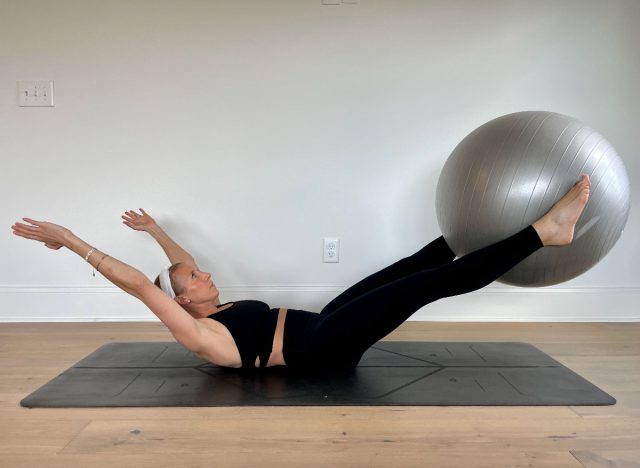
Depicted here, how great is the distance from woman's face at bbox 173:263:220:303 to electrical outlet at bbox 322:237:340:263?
97 cm

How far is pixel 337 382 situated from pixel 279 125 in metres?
1.46

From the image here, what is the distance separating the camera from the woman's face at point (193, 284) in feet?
6.48

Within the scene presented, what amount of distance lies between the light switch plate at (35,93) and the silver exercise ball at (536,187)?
85.8 inches

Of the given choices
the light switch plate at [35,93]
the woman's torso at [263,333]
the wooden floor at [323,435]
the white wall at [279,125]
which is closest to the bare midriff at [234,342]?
the woman's torso at [263,333]

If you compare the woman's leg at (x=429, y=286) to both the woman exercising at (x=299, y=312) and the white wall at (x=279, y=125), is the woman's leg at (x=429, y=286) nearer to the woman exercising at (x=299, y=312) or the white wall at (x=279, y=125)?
the woman exercising at (x=299, y=312)

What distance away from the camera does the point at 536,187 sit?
1676 millimetres

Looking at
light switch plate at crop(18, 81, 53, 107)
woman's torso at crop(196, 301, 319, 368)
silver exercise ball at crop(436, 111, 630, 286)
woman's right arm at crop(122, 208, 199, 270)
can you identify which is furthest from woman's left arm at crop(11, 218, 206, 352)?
light switch plate at crop(18, 81, 53, 107)

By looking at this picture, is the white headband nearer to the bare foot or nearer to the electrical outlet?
the electrical outlet

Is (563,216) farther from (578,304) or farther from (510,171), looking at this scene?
(578,304)

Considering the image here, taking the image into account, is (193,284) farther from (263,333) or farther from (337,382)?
(337,382)

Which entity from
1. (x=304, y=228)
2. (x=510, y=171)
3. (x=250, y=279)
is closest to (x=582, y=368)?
(x=510, y=171)

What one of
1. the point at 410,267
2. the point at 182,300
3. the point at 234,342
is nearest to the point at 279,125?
the point at 410,267

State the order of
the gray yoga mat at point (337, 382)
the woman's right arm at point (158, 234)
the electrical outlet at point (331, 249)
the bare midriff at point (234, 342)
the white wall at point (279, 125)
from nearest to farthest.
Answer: the gray yoga mat at point (337, 382) < the bare midriff at point (234, 342) < the woman's right arm at point (158, 234) < the white wall at point (279, 125) < the electrical outlet at point (331, 249)

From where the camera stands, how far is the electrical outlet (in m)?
2.86
